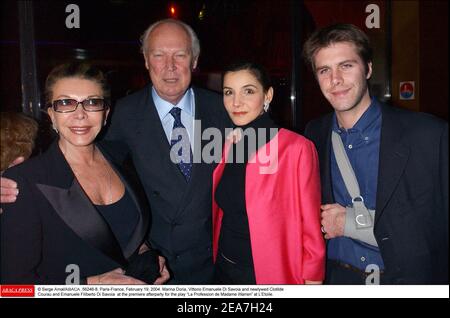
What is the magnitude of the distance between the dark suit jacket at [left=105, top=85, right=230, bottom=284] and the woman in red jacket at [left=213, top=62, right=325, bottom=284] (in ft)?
0.41

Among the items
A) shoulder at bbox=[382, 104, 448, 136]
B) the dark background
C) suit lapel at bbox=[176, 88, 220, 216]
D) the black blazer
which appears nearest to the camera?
the black blazer

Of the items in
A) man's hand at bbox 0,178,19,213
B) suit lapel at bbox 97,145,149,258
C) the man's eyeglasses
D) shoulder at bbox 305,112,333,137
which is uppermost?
the man's eyeglasses

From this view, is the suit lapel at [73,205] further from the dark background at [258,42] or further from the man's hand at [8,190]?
the dark background at [258,42]

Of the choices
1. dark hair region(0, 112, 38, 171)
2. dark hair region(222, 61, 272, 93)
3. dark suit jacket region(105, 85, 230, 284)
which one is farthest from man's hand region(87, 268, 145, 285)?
dark hair region(222, 61, 272, 93)

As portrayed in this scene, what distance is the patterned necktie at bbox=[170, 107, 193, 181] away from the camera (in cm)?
176

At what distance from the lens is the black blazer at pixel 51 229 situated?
133 cm

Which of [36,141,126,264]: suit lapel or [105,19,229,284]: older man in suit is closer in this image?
[36,141,126,264]: suit lapel

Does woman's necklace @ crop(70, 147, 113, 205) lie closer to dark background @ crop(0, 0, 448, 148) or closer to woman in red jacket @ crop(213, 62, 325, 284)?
woman in red jacket @ crop(213, 62, 325, 284)

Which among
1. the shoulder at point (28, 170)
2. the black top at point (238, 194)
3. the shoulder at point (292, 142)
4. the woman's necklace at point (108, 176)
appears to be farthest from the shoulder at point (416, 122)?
the shoulder at point (28, 170)

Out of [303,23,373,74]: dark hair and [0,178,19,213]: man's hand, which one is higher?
[303,23,373,74]: dark hair

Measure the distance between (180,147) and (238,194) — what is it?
38 cm

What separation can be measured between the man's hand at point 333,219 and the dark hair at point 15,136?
4.02 ft

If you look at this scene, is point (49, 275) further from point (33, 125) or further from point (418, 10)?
point (418, 10)

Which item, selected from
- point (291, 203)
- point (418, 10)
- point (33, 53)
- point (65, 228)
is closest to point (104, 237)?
point (65, 228)
